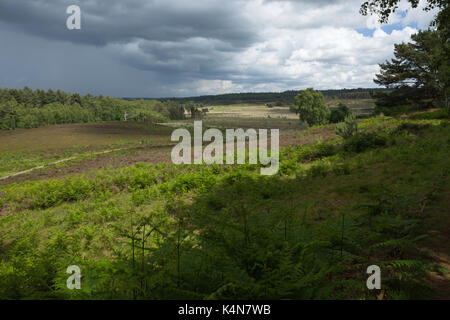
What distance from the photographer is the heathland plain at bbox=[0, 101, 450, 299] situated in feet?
8.38

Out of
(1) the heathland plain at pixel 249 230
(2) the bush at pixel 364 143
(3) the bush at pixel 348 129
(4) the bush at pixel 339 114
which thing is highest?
(4) the bush at pixel 339 114

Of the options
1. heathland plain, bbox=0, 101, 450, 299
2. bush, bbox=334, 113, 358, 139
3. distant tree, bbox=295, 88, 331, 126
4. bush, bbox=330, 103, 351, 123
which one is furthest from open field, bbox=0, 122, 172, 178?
bush, bbox=330, 103, 351, 123

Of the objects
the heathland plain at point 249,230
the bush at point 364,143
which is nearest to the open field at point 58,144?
the heathland plain at point 249,230

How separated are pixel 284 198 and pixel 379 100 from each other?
39115 millimetres

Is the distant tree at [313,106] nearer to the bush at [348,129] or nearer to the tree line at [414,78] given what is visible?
the tree line at [414,78]

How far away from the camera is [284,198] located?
9.00m

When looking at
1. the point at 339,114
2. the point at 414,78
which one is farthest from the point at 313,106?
the point at 414,78

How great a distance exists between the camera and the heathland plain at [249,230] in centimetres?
255

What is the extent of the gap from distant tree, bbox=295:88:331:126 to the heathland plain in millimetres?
38047

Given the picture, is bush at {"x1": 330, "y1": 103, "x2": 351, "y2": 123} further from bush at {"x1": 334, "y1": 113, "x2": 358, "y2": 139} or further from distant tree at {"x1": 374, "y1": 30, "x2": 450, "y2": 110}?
bush at {"x1": 334, "y1": 113, "x2": 358, "y2": 139}

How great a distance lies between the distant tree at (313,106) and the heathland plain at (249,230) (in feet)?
125

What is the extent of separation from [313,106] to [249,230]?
57905mm

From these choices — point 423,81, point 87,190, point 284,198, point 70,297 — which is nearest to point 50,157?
point 87,190
